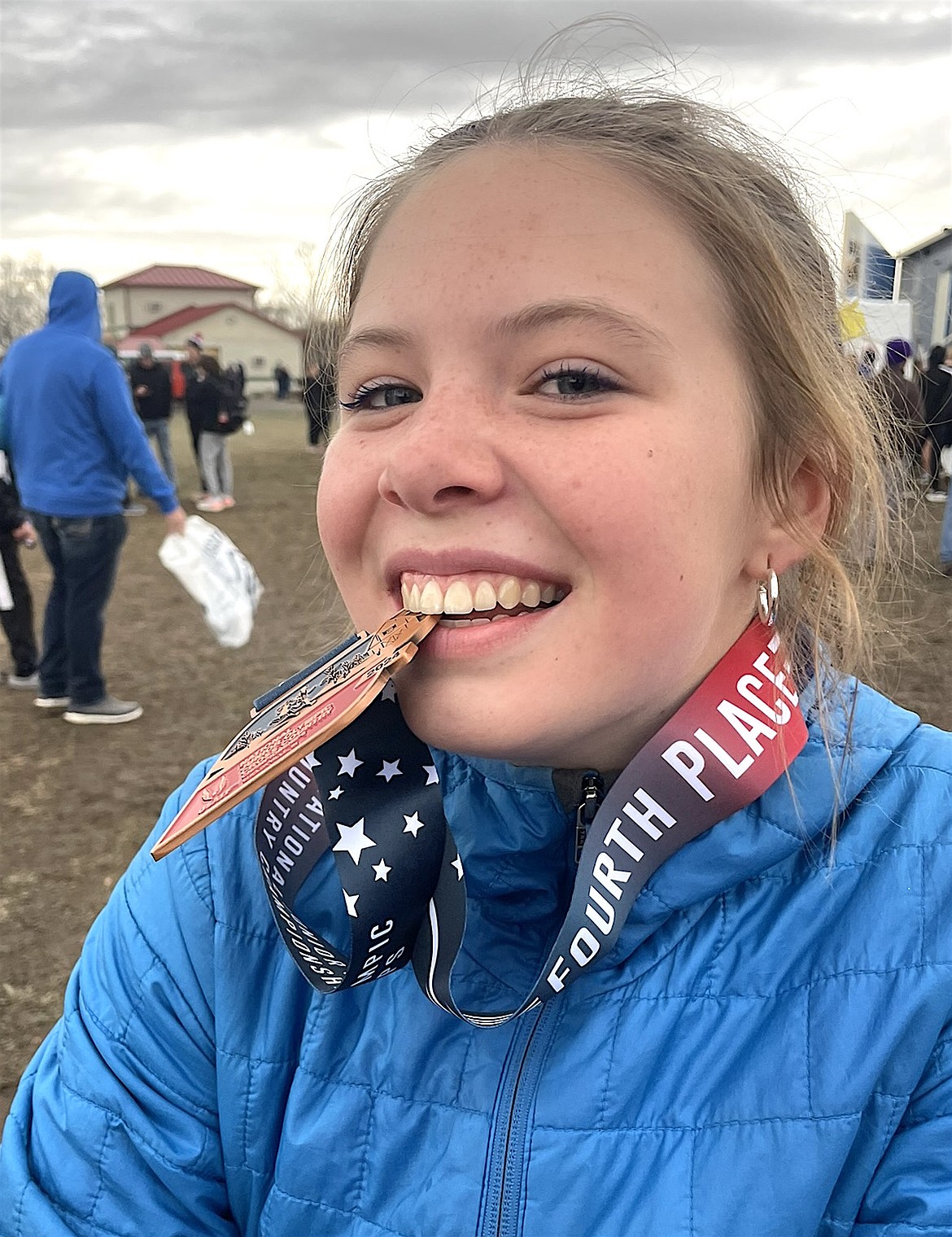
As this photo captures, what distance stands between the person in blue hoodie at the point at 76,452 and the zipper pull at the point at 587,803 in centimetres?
395

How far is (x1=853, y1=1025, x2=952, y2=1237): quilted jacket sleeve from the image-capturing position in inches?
38.3

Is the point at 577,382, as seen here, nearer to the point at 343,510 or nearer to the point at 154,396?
the point at 343,510

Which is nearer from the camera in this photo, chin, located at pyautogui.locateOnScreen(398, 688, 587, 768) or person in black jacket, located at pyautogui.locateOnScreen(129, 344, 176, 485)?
chin, located at pyautogui.locateOnScreen(398, 688, 587, 768)

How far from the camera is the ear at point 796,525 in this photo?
1245 millimetres

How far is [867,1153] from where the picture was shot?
1.03 meters

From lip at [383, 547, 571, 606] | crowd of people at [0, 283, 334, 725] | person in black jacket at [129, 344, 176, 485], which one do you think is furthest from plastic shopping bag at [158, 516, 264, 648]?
person in black jacket at [129, 344, 176, 485]

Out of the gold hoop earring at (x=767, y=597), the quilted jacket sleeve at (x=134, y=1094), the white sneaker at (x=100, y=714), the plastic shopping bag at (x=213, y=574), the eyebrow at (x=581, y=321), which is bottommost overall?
the white sneaker at (x=100, y=714)

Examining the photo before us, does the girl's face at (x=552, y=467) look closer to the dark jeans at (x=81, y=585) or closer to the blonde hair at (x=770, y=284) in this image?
the blonde hair at (x=770, y=284)

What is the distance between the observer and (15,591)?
5500mm

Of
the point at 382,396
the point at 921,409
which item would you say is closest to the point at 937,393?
the point at 921,409

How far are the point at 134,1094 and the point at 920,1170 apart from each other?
883 millimetres

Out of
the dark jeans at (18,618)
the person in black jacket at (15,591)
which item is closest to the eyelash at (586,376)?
the person in black jacket at (15,591)

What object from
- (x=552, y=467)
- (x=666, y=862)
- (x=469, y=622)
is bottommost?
(x=666, y=862)

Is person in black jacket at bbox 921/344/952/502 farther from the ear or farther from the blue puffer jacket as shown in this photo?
the blue puffer jacket
